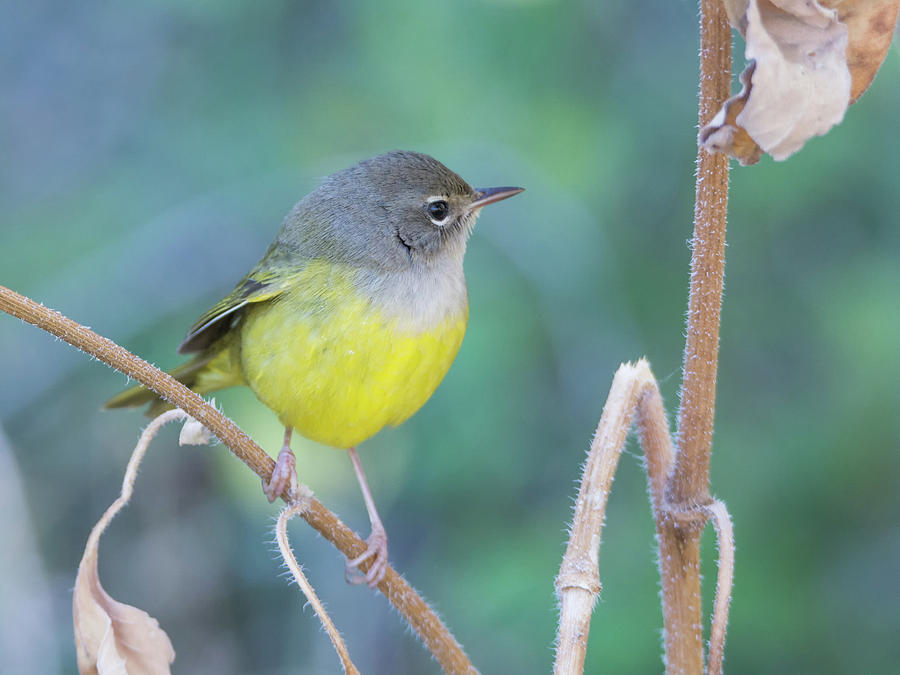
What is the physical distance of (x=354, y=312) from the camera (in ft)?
7.54

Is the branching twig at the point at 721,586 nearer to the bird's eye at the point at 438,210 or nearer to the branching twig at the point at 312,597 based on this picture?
the branching twig at the point at 312,597

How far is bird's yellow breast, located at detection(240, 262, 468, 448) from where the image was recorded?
89.1 inches

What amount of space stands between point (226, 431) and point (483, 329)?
2359 mm

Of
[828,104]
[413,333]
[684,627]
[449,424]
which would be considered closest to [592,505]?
[684,627]

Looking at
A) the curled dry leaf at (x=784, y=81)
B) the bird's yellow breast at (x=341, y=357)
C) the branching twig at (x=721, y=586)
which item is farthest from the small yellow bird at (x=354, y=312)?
the curled dry leaf at (x=784, y=81)

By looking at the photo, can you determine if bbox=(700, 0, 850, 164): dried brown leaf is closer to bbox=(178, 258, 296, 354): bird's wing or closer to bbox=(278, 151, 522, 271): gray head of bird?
bbox=(278, 151, 522, 271): gray head of bird

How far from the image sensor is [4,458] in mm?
3502

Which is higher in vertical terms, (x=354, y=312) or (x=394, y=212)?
(x=394, y=212)

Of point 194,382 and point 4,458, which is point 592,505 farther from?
point 4,458

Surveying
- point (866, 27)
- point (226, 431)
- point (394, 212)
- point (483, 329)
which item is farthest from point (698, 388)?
point (483, 329)

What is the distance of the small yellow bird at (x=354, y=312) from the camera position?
2.28m

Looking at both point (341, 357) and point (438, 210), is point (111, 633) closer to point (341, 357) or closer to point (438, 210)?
point (341, 357)

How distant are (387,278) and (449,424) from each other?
1469 mm

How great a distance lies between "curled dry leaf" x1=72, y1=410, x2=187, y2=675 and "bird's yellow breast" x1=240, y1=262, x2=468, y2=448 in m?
0.89
